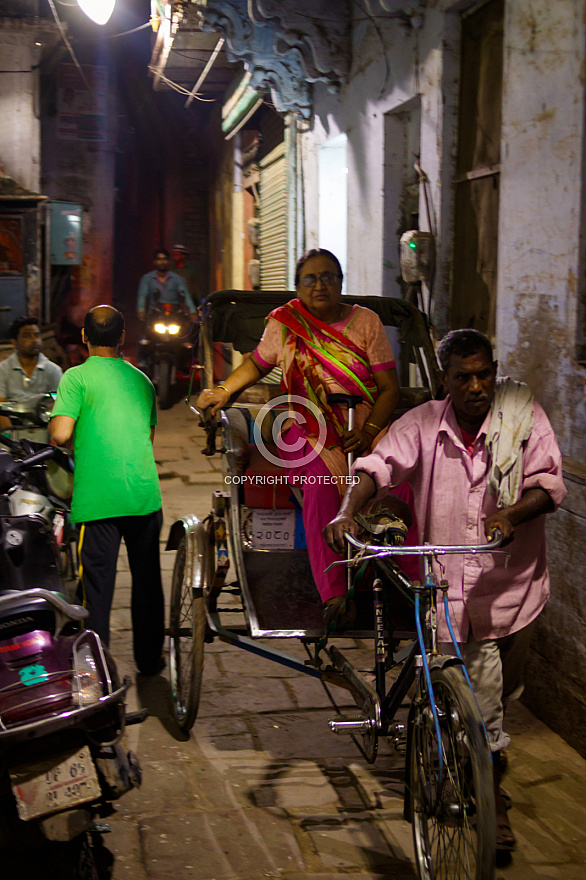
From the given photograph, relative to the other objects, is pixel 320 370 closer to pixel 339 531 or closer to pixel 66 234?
pixel 339 531

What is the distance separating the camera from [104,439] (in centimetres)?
A: 445

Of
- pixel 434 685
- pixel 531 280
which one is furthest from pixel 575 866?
pixel 531 280

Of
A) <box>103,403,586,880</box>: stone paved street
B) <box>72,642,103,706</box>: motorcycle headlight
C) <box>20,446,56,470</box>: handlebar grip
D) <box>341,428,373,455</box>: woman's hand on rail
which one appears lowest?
<box>103,403,586,880</box>: stone paved street

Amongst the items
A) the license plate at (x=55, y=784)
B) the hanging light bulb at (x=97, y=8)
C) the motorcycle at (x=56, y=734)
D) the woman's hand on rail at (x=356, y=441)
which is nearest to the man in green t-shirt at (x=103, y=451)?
the woman's hand on rail at (x=356, y=441)

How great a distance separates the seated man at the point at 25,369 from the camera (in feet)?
22.6

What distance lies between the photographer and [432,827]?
290 centimetres

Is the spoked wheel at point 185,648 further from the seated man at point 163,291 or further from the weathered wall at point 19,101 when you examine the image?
the weathered wall at point 19,101

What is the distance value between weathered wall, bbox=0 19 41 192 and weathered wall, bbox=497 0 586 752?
12333 millimetres

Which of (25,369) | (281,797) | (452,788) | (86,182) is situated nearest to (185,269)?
(86,182)

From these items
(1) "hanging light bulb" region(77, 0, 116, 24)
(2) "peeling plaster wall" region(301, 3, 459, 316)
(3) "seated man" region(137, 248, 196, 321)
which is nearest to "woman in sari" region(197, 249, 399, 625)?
(2) "peeling plaster wall" region(301, 3, 459, 316)

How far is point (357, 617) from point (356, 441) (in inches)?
31.2

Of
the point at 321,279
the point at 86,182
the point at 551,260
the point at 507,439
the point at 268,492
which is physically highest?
the point at 86,182

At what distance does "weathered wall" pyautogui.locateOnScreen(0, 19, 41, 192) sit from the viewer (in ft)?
50.6

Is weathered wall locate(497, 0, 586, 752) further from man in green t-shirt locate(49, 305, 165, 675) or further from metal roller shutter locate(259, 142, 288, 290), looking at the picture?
metal roller shutter locate(259, 142, 288, 290)
